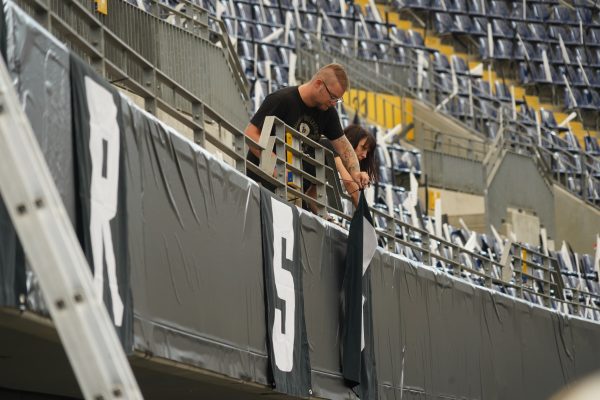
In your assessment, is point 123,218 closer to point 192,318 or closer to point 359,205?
point 192,318

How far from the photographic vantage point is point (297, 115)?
334 inches

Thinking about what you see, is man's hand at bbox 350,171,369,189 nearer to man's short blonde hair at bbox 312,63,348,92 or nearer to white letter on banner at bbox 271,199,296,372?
white letter on banner at bbox 271,199,296,372

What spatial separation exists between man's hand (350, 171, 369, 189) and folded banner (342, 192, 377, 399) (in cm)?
31

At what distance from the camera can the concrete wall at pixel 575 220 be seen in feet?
77.2

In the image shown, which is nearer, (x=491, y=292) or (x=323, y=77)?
(x=323, y=77)

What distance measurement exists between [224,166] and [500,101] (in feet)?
59.0

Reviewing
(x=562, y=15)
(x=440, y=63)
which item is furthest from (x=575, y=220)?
(x=562, y=15)

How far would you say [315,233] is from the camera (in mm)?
8734

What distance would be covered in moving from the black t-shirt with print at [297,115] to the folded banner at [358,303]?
581 mm

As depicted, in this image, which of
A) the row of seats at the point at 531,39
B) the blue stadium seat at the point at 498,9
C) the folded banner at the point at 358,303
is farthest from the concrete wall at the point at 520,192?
the folded banner at the point at 358,303

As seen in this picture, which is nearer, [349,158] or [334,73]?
[334,73]

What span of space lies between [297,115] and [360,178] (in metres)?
0.57

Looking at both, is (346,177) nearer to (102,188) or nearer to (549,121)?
(102,188)

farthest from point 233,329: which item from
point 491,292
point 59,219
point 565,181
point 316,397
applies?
point 565,181
